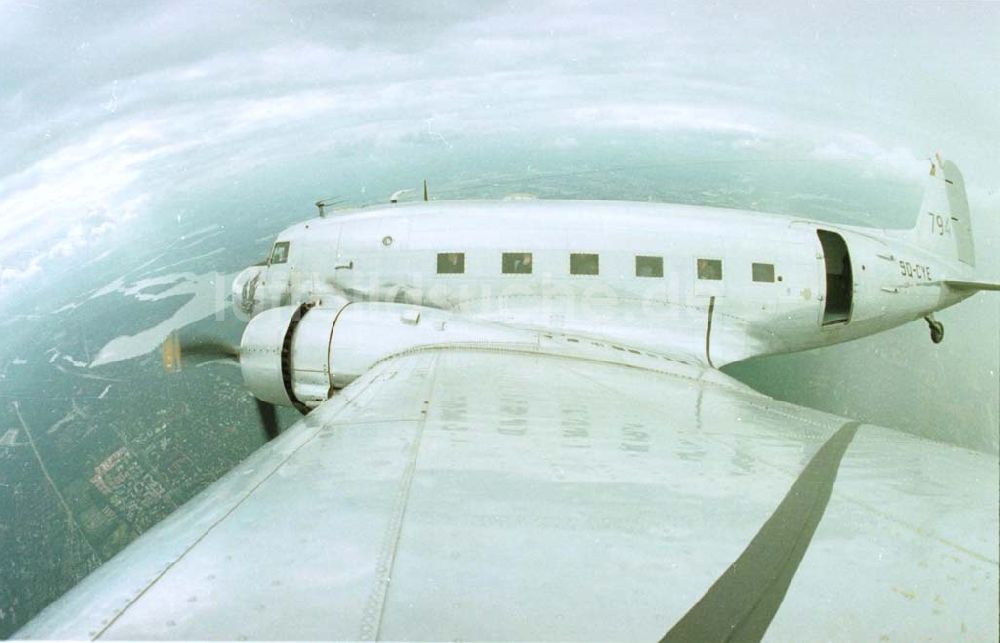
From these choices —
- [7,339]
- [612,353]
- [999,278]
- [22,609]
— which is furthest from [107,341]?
[999,278]

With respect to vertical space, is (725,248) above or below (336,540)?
above

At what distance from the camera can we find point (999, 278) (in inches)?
4774

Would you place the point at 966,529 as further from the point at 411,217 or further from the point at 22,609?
the point at 22,609

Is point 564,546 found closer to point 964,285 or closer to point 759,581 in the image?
point 759,581

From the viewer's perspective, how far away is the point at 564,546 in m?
1.90

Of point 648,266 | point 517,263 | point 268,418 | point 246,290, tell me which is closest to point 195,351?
point 268,418

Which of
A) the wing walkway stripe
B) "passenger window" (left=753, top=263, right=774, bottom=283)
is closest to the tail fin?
"passenger window" (left=753, top=263, right=774, bottom=283)

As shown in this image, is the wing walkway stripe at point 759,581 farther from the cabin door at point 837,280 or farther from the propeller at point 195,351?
the cabin door at point 837,280

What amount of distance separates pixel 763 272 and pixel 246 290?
12880mm

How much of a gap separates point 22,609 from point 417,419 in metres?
62.2

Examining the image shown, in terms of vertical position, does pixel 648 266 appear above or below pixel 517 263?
below

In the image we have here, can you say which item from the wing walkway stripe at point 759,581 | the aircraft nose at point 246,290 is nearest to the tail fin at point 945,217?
the wing walkway stripe at point 759,581

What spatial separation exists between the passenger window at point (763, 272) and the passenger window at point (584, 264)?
3.79 meters

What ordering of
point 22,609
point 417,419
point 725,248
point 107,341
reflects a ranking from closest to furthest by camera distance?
point 417,419, point 725,248, point 22,609, point 107,341
